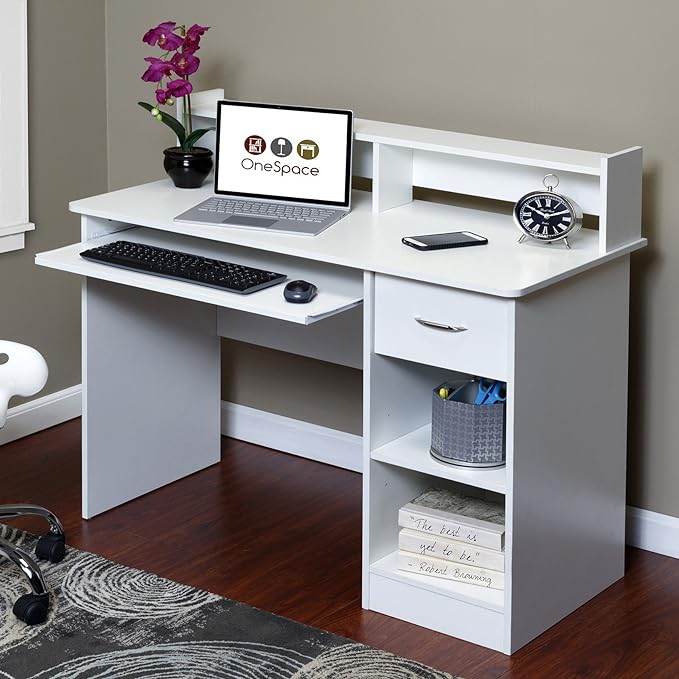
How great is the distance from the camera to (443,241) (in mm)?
2869

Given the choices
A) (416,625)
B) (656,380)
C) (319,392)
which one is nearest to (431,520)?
(416,625)

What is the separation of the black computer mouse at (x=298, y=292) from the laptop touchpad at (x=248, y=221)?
30 centimetres

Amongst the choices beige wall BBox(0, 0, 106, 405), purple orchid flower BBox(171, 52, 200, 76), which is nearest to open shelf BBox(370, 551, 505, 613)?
purple orchid flower BBox(171, 52, 200, 76)

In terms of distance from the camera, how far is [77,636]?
2.80 meters

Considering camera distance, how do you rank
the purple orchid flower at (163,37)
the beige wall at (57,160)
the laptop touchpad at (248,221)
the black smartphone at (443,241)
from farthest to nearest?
1. the beige wall at (57,160)
2. the purple orchid flower at (163,37)
3. the laptop touchpad at (248,221)
4. the black smartphone at (443,241)

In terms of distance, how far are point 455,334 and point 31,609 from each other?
3.52ft

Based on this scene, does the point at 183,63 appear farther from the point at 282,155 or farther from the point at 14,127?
the point at 14,127

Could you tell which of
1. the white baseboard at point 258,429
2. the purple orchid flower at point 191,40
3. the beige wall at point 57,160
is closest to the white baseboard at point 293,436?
the white baseboard at point 258,429

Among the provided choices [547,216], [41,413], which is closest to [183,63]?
[547,216]

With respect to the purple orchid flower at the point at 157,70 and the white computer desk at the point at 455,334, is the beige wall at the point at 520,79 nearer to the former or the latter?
the white computer desk at the point at 455,334

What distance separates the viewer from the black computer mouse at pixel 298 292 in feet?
9.16

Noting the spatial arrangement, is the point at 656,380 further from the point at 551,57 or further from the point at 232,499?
the point at 232,499

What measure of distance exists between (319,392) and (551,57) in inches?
46.2

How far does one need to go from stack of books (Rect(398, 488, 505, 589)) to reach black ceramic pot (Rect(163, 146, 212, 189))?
3.45ft
